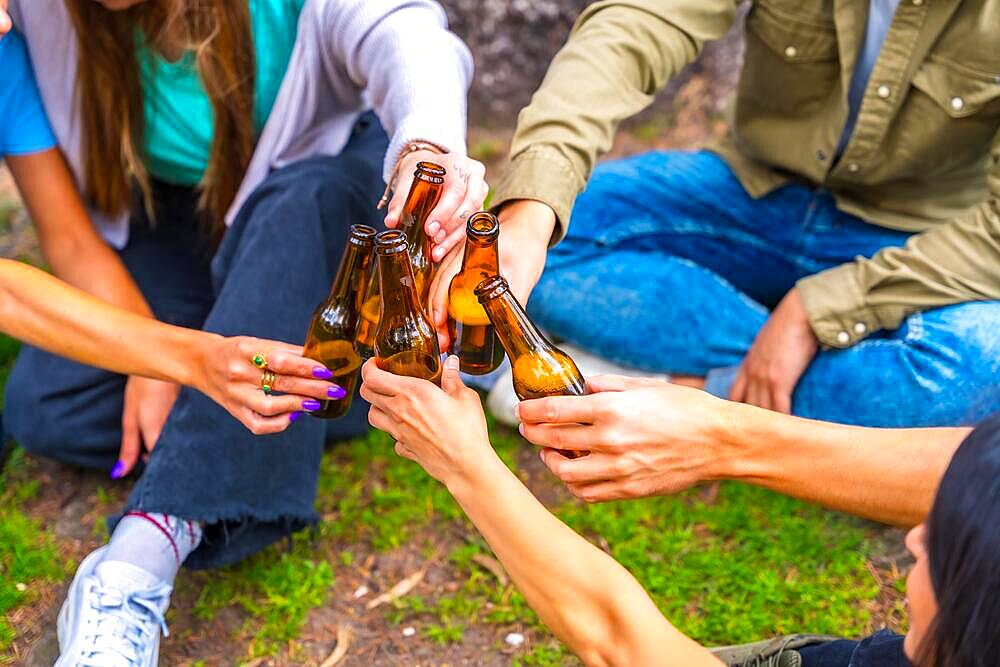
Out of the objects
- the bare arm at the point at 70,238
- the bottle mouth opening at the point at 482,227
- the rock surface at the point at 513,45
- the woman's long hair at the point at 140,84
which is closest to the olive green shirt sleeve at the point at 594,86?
the bottle mouth opening at the point at 482,227

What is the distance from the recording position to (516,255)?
7.04 feet

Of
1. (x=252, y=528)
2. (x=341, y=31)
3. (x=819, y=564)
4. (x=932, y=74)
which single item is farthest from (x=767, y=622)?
(x=341, y=31)

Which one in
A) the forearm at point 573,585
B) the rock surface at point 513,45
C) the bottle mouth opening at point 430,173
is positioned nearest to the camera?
the forearm at point 573,585

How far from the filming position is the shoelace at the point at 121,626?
2.12 m

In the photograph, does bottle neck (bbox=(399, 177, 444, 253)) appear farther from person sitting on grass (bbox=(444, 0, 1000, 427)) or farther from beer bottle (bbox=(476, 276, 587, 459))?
beer bottle (bbox=(476, 276, 587, 459))

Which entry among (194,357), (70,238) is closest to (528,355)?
(194,357)

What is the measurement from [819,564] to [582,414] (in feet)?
4.23

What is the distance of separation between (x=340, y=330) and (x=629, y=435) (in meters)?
0.69

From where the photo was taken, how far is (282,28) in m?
2.59

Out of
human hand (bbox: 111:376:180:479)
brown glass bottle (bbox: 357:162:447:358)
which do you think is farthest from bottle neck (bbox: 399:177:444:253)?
human hand (bbox: 111:376:180:479)

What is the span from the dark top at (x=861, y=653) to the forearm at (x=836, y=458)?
0.75ft

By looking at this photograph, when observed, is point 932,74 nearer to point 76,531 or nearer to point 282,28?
point 282,28

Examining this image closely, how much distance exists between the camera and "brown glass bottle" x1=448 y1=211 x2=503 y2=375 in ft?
6.00

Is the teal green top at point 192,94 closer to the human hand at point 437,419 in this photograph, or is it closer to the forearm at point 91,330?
the forearm at point 91,330
